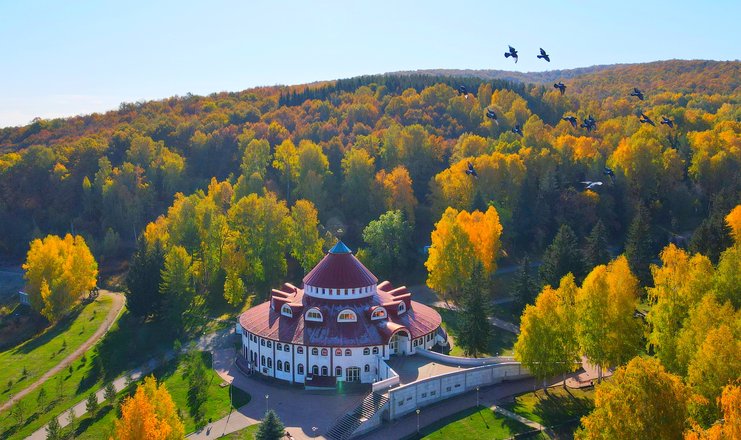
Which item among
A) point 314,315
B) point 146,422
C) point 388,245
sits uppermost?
point 146,422

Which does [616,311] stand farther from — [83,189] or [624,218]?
[83,189]

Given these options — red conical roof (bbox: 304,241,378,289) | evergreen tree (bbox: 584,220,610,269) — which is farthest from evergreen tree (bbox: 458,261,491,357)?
evergreen tree (bbox: 584,220,610,269)


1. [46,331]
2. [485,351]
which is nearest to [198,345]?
[46,331]

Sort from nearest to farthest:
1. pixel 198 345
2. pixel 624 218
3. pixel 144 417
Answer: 1. pixel 144 417
2. pixel 198 345
3. pixel 624 218

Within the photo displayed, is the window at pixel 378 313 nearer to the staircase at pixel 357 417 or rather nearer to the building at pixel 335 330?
the building at pixel 335 330

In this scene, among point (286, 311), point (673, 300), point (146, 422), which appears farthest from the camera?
point (286, 311)

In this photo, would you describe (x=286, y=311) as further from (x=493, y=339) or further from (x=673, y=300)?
(x=673, y=300)

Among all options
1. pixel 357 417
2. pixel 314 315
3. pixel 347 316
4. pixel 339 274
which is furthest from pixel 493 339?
pixel 357 417
